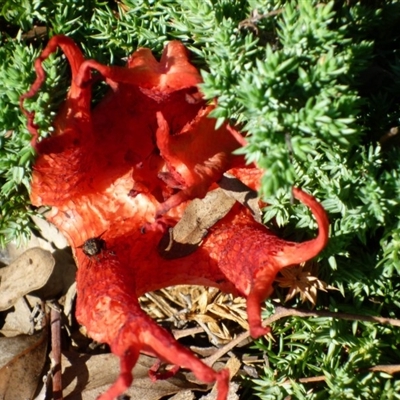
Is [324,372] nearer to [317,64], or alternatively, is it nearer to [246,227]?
[246,227]

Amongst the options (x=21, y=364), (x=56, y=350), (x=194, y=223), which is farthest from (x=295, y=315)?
(x=21, y=364)

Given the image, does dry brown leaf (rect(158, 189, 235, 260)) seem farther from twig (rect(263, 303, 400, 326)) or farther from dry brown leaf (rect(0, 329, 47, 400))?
dry brown leaf (rect(0, 329, 47, 400))

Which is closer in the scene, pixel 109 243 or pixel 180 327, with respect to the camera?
pixel 109 243

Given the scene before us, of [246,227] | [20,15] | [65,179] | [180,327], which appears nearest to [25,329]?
[180,327]

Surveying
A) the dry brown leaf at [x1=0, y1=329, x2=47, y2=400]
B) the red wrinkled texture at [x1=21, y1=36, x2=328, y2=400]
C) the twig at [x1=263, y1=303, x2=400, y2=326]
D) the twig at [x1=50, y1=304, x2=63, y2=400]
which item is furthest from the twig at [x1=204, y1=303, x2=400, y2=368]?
the dry brown leaf at [x1=0, y1=329, x2=47, y2=400]

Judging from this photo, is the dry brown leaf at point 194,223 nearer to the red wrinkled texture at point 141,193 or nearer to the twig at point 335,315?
the red wrinkled texture at point 141,193

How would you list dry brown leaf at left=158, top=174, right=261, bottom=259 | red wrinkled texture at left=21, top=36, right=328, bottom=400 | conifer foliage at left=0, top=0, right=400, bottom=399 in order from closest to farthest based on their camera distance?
conifer foliage at left=0, top=0, right=400, bottom=399 < red wrinkled texture at left=21, top=36, right=328, bottom=400 < dry brown leaf at left=158, top=174, right=261, bottom=259

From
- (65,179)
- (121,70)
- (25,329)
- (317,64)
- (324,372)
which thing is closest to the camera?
(317,64)
